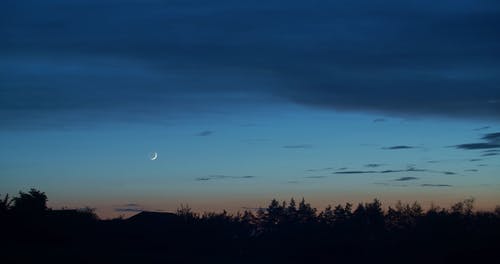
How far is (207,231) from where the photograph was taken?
64375 millimetres

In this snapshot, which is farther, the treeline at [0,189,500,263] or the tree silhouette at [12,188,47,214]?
the tree silhouette at [12,188,47,214]

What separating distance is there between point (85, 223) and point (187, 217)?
1039 centimetres

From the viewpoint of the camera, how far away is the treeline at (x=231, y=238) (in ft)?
164

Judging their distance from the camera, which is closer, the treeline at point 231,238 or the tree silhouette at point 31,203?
the treeline at point 231,238

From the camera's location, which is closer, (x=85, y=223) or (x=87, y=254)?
(x=87, y=254)

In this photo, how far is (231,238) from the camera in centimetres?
6481

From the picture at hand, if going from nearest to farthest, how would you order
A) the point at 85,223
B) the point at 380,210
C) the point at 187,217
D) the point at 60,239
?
the point at 60,239
the point at 85,223
the point at 187,217
the point at 380,210

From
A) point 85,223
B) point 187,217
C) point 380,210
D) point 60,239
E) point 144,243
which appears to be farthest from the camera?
point 380,210

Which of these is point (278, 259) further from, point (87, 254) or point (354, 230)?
point (87, 254)

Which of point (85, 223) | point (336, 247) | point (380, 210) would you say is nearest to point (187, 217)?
point (85, 223)

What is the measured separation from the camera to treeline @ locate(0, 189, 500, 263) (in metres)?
50.0

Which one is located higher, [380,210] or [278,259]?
[380,210]

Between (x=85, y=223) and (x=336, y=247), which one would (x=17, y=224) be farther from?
(x=336, y=247)

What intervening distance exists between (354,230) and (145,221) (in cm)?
1975
